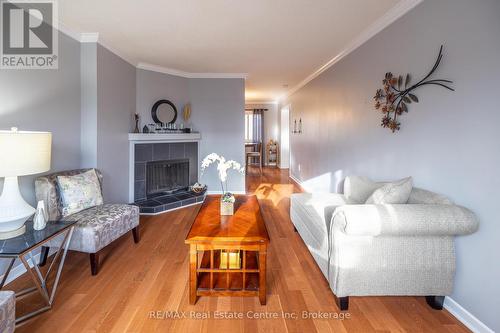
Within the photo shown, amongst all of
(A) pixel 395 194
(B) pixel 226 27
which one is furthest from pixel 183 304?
(B) pixel 226 27

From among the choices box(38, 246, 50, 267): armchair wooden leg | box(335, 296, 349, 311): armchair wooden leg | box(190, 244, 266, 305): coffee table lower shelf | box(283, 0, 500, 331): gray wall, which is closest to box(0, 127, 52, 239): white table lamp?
box(38, 246, 50, 267): armchair wooden leg

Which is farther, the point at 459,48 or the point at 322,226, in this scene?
the point at 322,226

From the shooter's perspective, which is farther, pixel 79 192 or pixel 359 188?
pixel 359 188

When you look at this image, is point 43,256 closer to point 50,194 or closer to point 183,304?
point 50,194

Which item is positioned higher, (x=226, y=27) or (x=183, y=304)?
(x=226, y=27)

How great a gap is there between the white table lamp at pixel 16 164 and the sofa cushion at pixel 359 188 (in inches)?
110

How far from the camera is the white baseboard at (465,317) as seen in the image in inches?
63.1

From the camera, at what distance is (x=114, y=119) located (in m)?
3.58

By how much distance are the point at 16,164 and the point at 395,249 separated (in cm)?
255

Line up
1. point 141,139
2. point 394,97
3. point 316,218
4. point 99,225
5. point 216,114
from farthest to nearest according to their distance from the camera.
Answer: point 216,114, point 141,139, point 394,97, point 316,218, point 99,225

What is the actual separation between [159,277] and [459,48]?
287 cm

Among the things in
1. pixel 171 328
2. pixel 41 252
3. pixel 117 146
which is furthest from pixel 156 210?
pixel 171 328

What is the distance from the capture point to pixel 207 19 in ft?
8.84

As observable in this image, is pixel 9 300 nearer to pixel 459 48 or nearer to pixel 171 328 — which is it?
pixel 171 328
